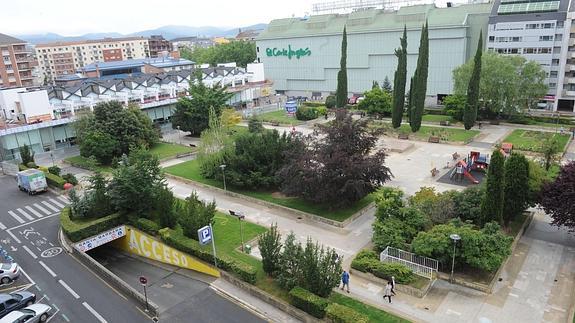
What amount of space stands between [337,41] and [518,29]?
31.9 m

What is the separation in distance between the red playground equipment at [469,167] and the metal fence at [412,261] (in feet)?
52.9

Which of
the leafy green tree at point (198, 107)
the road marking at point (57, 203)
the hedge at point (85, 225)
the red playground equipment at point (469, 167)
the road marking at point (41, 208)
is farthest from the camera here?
the leafy green tree at point (198, 107)

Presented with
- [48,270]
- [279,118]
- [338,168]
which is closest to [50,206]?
[48,270]

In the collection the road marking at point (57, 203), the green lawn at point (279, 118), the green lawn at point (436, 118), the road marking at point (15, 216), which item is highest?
the green lawn at point (279, 118)

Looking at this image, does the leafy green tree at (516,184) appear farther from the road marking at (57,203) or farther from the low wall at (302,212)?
the road marking at (57,203)

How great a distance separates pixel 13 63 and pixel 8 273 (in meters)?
95.3

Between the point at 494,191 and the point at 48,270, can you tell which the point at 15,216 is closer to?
the point at 48,270

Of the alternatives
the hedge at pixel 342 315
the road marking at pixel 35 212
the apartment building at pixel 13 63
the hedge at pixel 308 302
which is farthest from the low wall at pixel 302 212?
the apartment building at pixel 13 63

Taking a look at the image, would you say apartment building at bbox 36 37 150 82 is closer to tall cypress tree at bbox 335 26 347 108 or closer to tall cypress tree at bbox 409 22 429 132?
tall cypress tree at bbox 335 26 347 108

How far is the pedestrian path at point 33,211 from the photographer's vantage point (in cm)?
3390

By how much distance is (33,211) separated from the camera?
3584cm

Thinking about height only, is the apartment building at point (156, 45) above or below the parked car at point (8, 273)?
above

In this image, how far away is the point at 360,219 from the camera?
30.8 meters

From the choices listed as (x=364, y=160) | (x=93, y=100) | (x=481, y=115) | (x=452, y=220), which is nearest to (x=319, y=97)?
(x=481, y=115)
